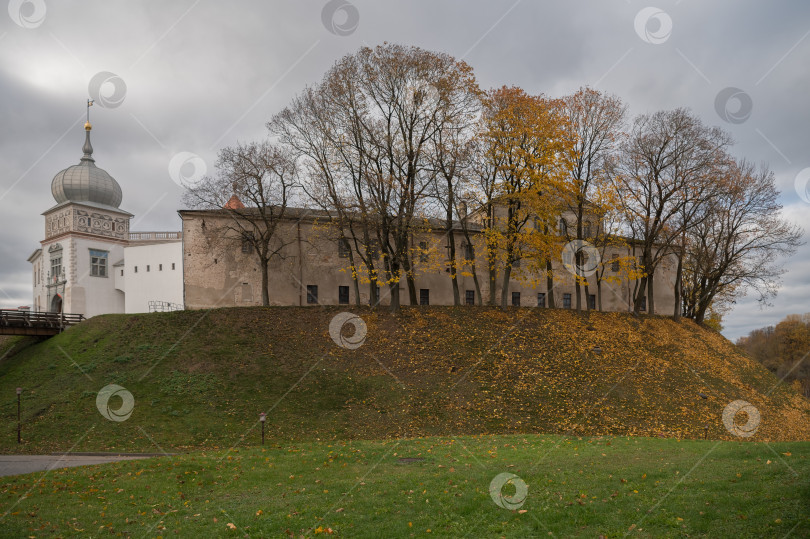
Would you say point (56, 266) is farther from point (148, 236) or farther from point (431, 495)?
point (431, 495)

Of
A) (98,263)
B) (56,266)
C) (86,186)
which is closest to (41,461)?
(98,263)

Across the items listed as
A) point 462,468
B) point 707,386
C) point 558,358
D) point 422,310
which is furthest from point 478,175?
point 462,468

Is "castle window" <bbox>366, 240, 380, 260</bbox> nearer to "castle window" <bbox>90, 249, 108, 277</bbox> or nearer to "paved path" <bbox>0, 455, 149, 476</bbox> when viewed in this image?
"paved path" <bbox>0, 455, 149, 476</bbox>

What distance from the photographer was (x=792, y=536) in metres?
8.46

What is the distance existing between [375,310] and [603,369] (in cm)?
→ 1514

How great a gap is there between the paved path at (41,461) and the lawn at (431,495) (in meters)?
2.55

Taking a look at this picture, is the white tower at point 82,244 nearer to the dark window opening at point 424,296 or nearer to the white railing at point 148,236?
the white railing at point 148,236

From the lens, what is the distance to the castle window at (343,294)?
42.4 metres

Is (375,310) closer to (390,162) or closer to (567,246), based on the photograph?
(390,162)

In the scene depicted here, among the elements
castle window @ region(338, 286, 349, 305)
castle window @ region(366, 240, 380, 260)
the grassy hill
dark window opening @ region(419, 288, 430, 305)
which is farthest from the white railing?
dark window opening @ region(419, 288, 430, 305)

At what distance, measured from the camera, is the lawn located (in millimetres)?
9859

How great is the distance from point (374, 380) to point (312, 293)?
50.4 feet

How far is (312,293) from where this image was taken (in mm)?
41500

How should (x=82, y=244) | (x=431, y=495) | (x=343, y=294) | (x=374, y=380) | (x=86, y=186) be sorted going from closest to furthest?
(x=431, y=495), (x=374, y=380), (x=343, y=294), (x=82, y=244), (x=86, y=186)
